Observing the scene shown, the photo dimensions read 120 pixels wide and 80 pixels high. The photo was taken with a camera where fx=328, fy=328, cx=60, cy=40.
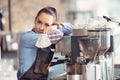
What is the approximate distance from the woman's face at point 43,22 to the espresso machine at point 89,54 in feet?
0.30

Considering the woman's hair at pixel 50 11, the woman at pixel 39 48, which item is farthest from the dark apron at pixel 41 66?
the woman's hair at pixel 50 11

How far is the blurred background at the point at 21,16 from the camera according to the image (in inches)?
55.3

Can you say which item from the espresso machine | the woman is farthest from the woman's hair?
the espresso machine

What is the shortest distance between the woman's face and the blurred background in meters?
0.06

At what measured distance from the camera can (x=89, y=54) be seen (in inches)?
35.5

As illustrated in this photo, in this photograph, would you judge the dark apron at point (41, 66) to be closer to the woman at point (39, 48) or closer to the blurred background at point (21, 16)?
the woman at point (39, 48)

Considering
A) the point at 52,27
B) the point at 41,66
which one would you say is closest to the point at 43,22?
the point at 52,27

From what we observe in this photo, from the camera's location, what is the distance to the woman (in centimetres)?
98

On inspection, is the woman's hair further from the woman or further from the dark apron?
the dark apron

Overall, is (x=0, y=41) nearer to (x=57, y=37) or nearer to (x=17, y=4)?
(x=17, y=4)

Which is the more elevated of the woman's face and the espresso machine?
the woman's face

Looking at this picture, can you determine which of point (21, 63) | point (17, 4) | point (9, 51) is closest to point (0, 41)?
point (9, 51)

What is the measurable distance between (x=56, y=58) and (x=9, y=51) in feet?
6.97

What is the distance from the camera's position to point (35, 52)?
0.99m
